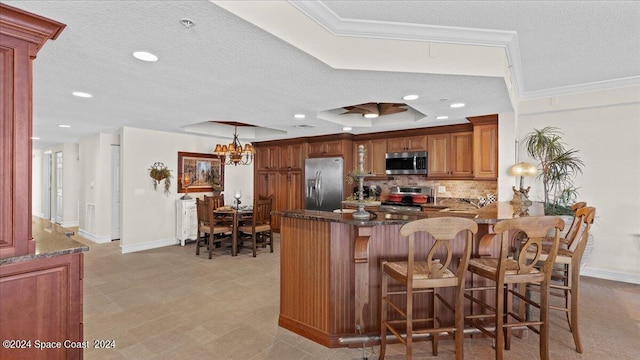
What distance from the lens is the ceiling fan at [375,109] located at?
4668 mm

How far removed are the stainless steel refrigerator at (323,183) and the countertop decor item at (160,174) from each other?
2766 millimetres

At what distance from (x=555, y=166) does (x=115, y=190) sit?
26.2ft

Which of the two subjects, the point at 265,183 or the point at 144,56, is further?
the point at 265,183

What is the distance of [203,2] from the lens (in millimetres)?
1589

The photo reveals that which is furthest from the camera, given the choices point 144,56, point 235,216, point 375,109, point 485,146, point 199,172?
point 199,172

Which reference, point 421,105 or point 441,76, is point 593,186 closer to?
point 421,105

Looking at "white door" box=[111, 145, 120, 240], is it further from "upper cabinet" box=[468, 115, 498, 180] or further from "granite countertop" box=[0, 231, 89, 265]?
"upper cabinet" box=[468, 115, 498, 180]

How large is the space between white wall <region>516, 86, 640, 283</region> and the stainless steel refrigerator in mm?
2954

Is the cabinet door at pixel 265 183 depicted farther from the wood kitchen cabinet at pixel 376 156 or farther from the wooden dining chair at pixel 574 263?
the wooden dining chair at pixel 574 263

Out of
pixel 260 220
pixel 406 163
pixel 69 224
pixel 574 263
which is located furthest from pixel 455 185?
pixel 69 224

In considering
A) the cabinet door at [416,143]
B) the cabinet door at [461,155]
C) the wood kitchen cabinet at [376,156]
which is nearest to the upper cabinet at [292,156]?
the wood kitchen cabinet at [376,156]

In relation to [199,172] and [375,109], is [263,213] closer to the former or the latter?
[199,172]

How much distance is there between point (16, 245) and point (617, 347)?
418 centimetres

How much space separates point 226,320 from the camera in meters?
2.84
